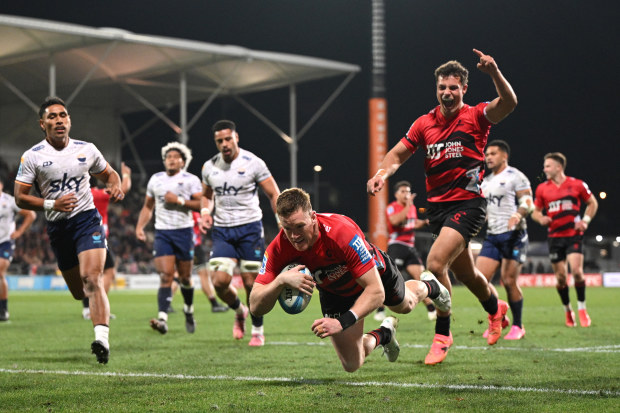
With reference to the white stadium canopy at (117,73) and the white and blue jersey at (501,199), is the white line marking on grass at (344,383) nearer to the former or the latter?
the white and blue jersey at (501,199)

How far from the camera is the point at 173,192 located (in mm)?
13281

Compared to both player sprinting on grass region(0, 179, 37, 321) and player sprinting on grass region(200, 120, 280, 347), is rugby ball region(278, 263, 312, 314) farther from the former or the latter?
player sprinting on grass region(0, 179, 37, 321)

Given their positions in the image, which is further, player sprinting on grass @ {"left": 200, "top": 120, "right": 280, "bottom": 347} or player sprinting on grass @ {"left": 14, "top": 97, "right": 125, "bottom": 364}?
player sprinting on grass @ {"left": 200, "top": 120, "right": 280, "bottom": 347}

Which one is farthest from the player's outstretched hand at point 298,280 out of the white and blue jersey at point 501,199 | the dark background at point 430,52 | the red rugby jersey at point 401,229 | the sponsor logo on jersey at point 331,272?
the dark background at point 430,52

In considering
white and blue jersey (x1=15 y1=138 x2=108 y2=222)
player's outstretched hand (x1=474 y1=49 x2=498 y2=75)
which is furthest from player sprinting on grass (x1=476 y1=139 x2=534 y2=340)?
white and blue jersey (x1=15 y1=138 x2=108 y2=222)

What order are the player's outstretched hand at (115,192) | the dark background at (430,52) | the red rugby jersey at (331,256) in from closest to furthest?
the red rugby jersey at (331,256)
the player's outstretched hand at (115,192)
the dark background at (430,52)

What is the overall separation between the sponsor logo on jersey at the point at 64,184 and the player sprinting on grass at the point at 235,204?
98.3 inches

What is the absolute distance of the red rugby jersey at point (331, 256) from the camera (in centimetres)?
585

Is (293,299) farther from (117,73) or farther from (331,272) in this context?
(117,73)

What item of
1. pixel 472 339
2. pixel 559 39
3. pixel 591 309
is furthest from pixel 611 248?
pixel 472 339

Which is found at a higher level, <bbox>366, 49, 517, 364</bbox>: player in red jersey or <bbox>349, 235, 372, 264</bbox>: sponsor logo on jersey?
<bbox>366, 49, 517, 364</bbox>: player in red jersey

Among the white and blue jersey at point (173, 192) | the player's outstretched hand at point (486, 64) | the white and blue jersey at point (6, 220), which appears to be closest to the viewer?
the player's outstretched hand at point (486, 64)

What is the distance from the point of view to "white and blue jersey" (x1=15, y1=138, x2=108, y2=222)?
8.30 m

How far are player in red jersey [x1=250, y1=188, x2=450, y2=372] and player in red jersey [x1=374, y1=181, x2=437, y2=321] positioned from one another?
329 inches
